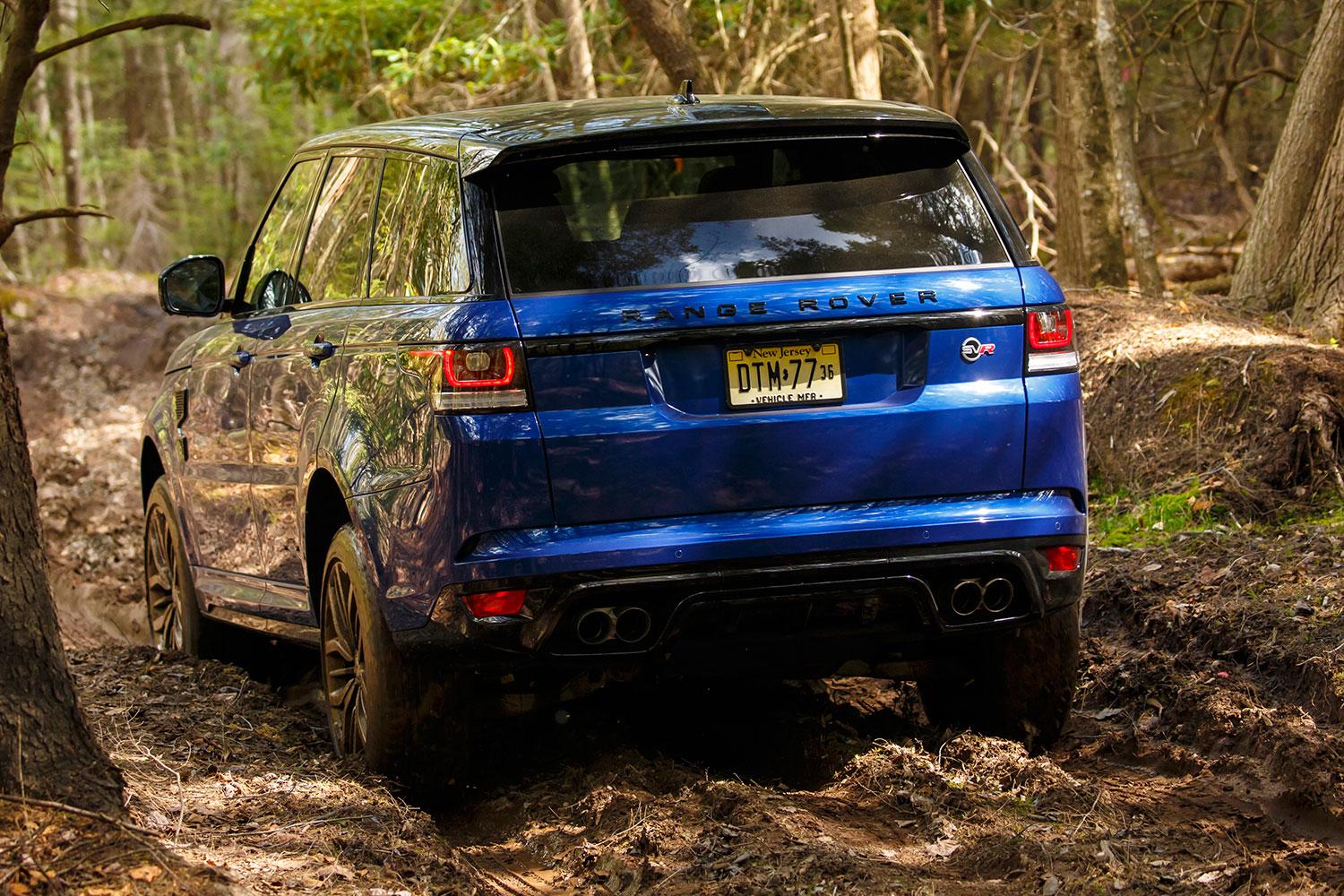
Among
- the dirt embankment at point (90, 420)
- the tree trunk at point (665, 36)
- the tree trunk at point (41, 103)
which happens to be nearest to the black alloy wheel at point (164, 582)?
the dirt embankment at point (90, 420)

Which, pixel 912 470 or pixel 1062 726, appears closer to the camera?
pixel 912 470

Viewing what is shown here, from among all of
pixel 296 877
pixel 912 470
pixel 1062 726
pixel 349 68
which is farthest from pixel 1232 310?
pixel 349 68

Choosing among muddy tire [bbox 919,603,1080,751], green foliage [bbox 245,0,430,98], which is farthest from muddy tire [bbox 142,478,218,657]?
green foliage [bbox 245,0,430,98]

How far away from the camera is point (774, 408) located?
4.10 m

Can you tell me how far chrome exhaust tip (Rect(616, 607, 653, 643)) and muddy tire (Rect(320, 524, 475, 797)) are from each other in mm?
595

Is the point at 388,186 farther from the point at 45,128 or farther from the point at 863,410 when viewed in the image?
the point at 45,128

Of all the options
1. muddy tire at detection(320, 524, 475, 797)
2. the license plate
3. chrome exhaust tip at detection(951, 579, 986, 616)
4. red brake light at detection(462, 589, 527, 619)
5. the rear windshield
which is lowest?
muddy tire at detection(320, 524, 475, 797)

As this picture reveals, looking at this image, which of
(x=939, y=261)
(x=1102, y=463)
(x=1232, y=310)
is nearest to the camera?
(x=939, y=261)

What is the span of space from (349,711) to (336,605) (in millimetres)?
328

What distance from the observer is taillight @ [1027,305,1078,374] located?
433 cm

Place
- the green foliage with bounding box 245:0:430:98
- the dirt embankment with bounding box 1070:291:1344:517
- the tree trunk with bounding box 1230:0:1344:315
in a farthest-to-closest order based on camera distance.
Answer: the green foliage with bounding box 245:0:430:98 → the tree trunk with bounding box 1230:0:1344:315 → the dirt embankment with bounding box 1070:291:1344:517

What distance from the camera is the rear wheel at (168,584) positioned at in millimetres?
6688

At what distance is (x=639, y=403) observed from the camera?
13.1 ft

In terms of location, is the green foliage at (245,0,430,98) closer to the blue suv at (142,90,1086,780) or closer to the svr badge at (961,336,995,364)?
the blue suv at (142,90,1086,780)
